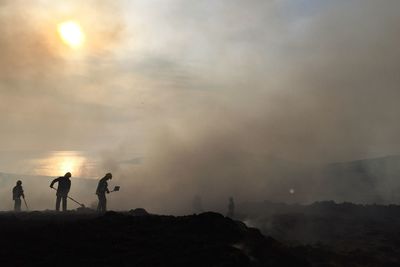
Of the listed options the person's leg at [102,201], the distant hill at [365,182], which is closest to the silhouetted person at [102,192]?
the person's leg at [102,201]

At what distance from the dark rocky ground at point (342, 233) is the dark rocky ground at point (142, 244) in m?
5.62

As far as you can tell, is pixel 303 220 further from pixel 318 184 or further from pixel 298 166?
pixel 298 166

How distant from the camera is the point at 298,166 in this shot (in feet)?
428

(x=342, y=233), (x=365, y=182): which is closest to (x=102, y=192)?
(x=342, y=233)

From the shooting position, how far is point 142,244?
556 inches

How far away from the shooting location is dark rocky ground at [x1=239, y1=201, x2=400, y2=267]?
21.9 meters

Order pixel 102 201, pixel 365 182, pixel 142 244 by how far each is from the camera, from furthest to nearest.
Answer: pixel 365 182
pixel 102 201
pixel 142 244

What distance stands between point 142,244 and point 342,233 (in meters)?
21.2

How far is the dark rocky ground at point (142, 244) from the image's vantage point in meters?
12.7

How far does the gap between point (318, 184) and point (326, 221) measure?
67.8 m

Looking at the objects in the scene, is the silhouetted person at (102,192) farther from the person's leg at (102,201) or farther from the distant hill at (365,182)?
the distant hill at (365,182)

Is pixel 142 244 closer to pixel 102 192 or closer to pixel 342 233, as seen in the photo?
pixel 102 192

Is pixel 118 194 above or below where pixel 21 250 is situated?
above

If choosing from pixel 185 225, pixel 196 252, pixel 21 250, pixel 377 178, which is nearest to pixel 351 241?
pixel 185 225
